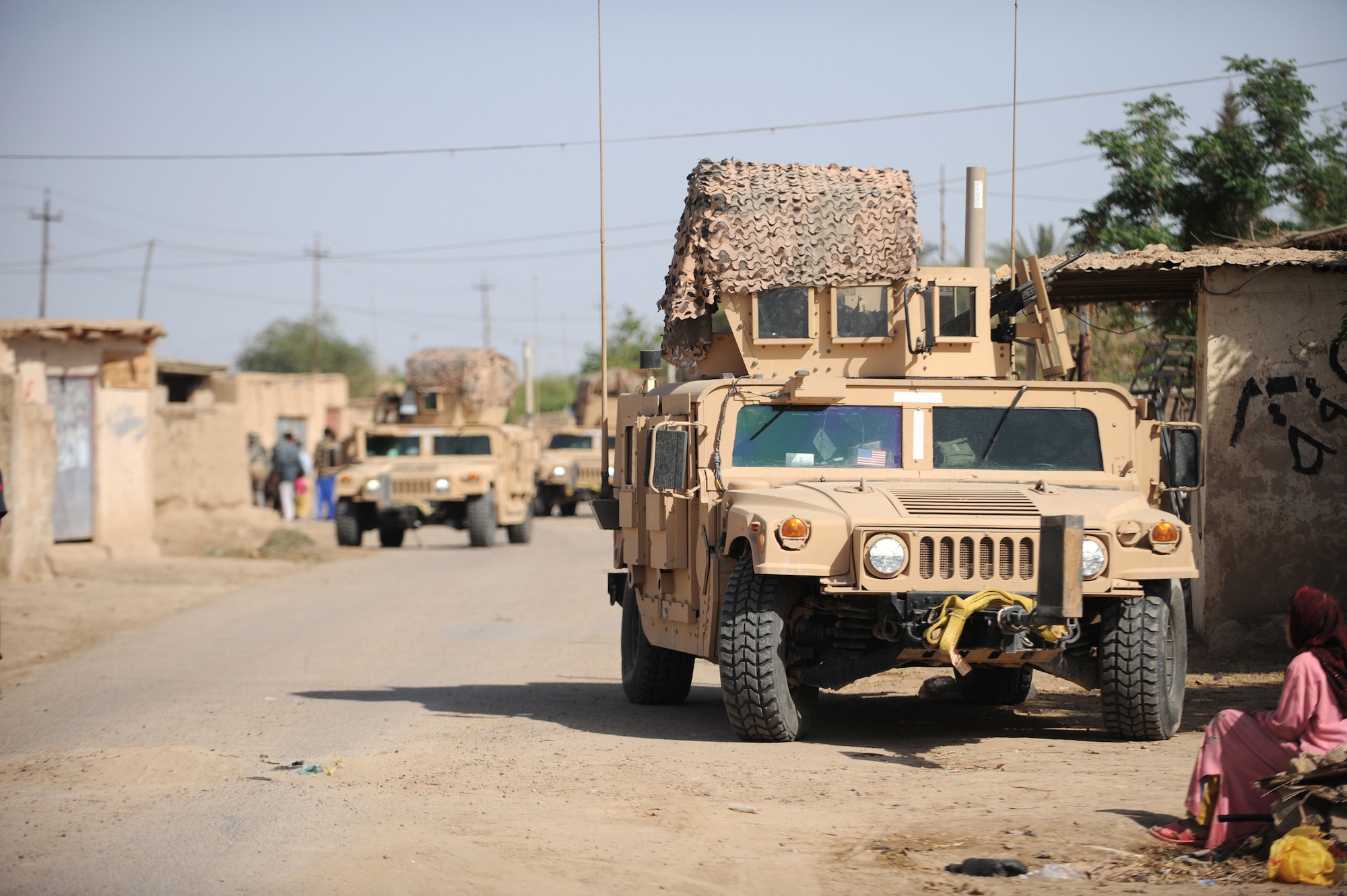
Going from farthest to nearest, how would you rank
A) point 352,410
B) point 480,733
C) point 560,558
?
1. point 352,410
2. point 560,558
3. point 480,733

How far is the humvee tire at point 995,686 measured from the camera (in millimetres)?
8781

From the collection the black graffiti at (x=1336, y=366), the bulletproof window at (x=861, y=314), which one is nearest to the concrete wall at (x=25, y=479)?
the bulletproof window at (x=861, y=314)

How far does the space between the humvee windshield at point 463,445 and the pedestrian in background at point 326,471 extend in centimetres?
157

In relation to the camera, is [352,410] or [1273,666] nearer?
[1273,666]

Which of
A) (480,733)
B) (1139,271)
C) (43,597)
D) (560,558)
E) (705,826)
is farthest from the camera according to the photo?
(560,558)

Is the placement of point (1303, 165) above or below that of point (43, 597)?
above

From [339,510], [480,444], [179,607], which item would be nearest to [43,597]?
[179,607]

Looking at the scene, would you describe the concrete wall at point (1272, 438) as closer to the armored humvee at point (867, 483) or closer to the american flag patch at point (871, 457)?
the armored humvee at point (867, 483)

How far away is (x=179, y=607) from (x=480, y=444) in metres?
8.61

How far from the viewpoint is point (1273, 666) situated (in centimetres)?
999

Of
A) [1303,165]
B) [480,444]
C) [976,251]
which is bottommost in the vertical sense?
[480,444]

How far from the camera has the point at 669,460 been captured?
25.1 feet

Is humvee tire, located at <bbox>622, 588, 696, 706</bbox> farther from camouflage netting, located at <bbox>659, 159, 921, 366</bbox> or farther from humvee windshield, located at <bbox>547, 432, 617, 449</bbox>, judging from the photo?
humvee windshield, located at <bbox>547, 432, 617, 449</bbox>

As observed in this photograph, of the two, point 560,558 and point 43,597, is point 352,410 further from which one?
point 43,597
